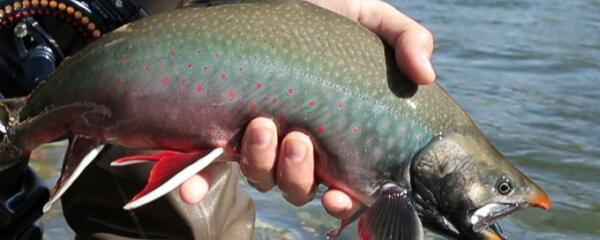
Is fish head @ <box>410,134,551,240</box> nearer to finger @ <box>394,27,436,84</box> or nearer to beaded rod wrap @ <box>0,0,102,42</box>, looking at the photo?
finger @ <box>394,27,436,84</box>

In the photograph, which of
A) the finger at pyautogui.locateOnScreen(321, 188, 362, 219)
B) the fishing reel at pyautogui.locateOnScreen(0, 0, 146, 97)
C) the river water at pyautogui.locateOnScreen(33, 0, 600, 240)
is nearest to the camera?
the finger at pyautogui.locateOnScreen(321, 188, 362, 219)

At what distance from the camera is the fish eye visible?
2732 mm

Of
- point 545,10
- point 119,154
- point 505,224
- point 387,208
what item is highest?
point 387,208

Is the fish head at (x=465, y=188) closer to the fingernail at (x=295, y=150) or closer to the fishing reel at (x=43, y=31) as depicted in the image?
the fingernail at (x=295, y=150)

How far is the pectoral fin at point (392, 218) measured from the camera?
2650 millimetres

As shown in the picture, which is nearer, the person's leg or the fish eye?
the fish eye

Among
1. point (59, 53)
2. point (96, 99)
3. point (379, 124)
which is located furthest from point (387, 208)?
point (59, 53)

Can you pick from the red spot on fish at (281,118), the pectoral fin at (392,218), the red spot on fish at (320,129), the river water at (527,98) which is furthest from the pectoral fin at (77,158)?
the river water at (527,98)

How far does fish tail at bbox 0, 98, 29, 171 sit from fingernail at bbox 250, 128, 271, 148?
0.78 metres

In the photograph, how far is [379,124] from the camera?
2.73m

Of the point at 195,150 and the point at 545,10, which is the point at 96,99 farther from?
the point at 545,10

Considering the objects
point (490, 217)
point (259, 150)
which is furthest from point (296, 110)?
point (490, 217)

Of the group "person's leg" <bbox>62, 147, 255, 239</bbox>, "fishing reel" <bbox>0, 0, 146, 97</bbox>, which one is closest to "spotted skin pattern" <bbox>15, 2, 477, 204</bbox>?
"fishing reel" <bbox>0, 0, 146, 97</bbox>

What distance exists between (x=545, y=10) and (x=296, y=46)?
803 cm
